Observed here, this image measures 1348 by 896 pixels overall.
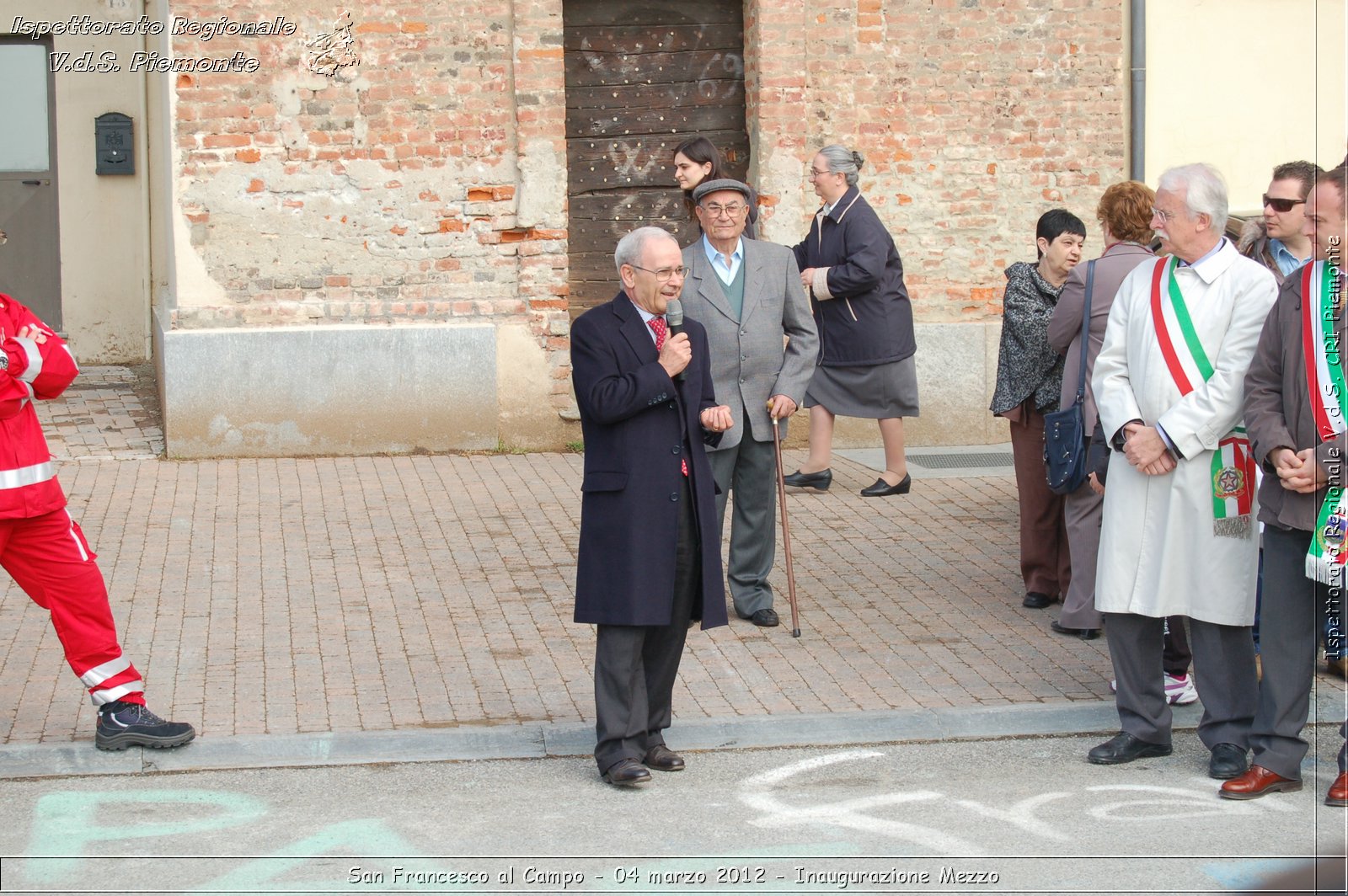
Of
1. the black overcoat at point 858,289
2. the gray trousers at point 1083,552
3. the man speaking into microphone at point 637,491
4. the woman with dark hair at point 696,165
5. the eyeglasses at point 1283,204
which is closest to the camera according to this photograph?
the man speaking into microphone at point 637,491

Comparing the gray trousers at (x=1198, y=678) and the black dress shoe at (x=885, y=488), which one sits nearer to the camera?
the gray trousers at (x=1198, y=678)

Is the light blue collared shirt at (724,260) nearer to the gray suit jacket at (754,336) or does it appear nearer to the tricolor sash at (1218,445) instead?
the gray suit jacket at (754,336)

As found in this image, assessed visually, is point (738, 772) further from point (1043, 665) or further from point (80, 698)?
point (80, 698)

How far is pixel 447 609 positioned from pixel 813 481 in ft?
11.3

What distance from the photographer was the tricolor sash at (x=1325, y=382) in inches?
206

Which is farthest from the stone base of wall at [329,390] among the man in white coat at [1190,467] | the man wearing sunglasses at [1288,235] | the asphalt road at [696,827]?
the man in white coat at [1190,467]

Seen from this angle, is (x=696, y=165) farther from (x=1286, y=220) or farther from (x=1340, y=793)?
(x=1340, y=793)

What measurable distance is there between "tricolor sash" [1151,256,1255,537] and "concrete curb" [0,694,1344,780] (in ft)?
2.61

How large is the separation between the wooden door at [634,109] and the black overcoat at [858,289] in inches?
72.4

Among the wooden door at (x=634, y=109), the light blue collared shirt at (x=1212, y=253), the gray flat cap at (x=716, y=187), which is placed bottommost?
the light blue collared shirt at (x=1212, y=253)

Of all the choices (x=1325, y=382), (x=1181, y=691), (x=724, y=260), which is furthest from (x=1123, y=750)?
(x=724, y=260)

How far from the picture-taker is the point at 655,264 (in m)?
5.55

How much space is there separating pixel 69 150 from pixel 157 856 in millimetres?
9703

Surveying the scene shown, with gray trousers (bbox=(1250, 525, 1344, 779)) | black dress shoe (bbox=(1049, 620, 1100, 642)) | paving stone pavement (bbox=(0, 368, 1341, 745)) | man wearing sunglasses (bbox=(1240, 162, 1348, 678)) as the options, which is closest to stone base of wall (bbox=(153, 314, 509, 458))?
paving stone pavement (bbox=(0, 368, 1341, 745))
